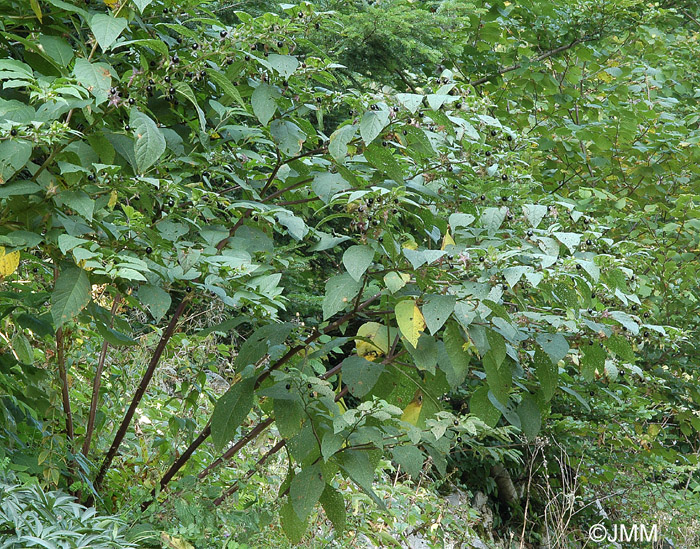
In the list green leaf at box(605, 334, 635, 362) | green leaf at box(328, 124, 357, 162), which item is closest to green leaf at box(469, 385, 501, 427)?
green leaf at box(605, 334, 635, 362)

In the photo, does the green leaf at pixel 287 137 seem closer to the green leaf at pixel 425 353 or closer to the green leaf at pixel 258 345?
the green leaf at pixel 258 345

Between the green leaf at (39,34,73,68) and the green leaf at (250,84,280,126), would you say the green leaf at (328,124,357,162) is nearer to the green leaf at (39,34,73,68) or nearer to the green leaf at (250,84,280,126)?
the green leaf at (250,84,280,126)

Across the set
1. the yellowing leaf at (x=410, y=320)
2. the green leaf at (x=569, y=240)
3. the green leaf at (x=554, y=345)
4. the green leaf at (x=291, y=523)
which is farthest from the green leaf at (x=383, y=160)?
the green leaf at (x=291, y=523)

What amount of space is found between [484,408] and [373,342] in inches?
15.1

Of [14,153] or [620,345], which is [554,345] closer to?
[620,345]

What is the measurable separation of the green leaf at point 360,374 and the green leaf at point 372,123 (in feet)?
2.13

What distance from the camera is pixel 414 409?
2.17 meters

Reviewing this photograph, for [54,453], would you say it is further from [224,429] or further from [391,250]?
[391,250]

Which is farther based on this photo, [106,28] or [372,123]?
[372,123]

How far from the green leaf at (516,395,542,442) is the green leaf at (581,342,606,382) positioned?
0.76ft

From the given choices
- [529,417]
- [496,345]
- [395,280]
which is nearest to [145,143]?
[395,280]

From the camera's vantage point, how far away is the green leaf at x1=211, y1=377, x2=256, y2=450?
2.16 m

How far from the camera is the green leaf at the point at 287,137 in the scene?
82.9 inches

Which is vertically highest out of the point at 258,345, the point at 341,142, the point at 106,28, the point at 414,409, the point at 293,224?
the point at 106,28
